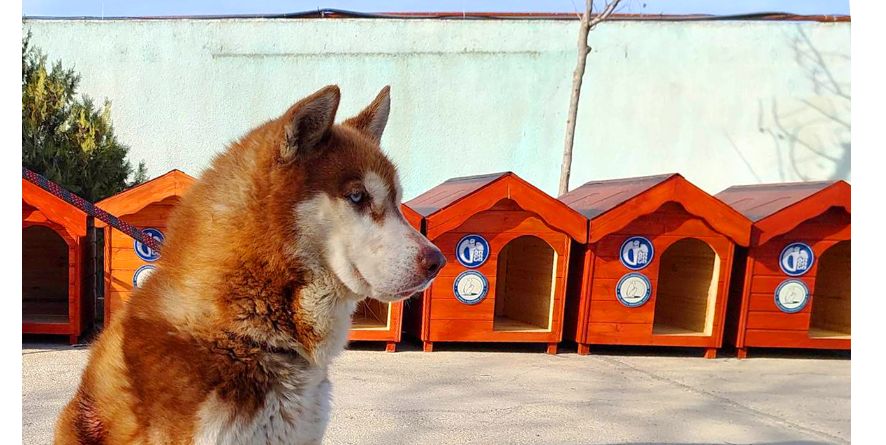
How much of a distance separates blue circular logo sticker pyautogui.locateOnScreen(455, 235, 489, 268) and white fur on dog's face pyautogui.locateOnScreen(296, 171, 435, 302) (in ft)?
11.3

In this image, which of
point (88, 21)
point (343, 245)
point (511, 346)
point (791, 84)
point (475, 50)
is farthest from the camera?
point (791, 84)

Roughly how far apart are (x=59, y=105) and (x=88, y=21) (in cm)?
177

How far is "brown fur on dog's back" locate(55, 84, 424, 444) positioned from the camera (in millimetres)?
1409

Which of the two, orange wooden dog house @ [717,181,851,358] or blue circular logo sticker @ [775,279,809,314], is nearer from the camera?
orange wooden dog house @ [717,181,851,358]

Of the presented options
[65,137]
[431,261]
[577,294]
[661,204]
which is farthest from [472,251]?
[65,137]

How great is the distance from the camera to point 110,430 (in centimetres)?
143

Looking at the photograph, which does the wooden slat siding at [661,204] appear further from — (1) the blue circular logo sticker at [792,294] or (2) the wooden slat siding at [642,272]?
(1) the blue circular logo sticker at [792,294]

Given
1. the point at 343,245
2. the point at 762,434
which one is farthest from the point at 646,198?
the point at 343,245

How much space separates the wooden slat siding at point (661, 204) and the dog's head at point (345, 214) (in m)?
3.72

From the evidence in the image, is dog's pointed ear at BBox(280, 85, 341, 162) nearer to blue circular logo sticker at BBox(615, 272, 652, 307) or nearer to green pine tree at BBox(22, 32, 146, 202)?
blue circular logo sticker at BBox(615, 272, 652, 307)

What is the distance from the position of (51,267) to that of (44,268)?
0.06m

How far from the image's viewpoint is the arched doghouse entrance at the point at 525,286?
5.65m

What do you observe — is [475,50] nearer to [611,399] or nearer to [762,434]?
[611,399]

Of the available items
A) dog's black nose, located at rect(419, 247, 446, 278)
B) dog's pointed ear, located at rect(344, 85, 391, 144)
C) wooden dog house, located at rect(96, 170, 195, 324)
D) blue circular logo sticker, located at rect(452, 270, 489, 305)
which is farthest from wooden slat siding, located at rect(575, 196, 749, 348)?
dog's black nose, located at rect(419, 247, 446, 278)
